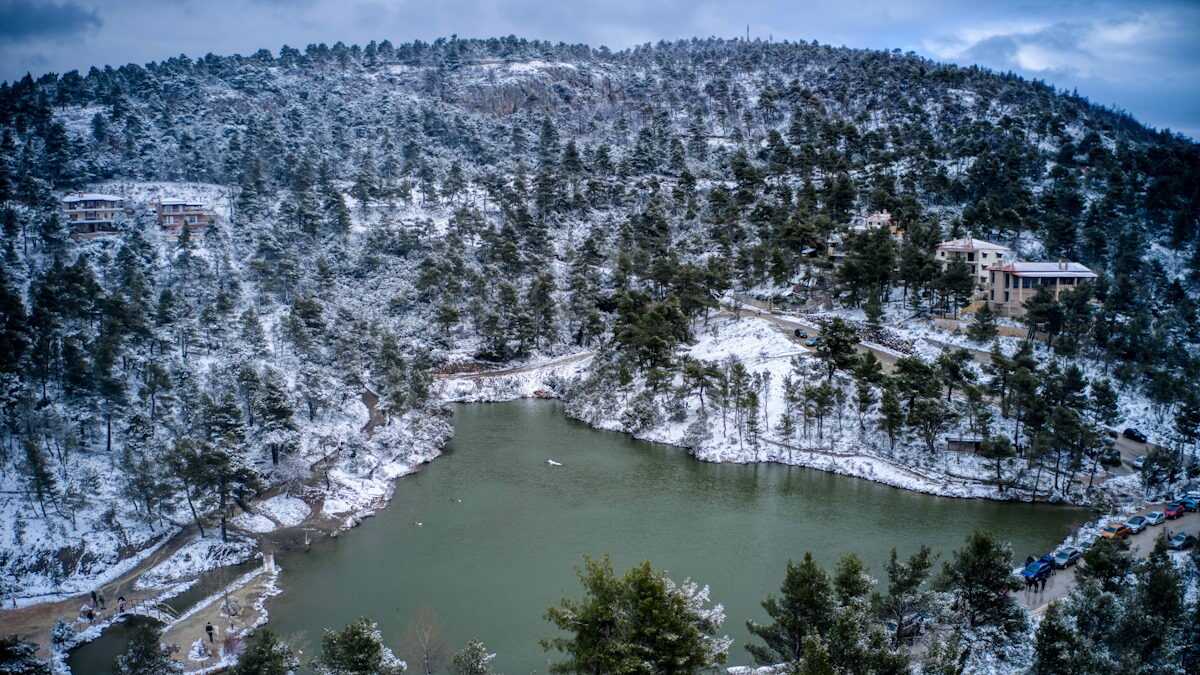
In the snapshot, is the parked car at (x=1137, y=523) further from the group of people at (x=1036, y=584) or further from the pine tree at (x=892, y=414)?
the pine tree at (x=892, y=414)

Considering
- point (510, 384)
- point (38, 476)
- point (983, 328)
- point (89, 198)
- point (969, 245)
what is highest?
point (89, 198)

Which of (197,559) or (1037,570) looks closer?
(1037,570)

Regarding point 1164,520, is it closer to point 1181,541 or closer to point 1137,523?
point 1137,523

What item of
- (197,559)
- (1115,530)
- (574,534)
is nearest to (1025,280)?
(1115,530)

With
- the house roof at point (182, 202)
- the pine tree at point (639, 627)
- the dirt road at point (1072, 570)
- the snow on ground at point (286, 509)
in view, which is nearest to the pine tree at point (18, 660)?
the pine tree at point (639, 627)

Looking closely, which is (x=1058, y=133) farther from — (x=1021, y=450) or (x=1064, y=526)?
(x=1064, y=526)

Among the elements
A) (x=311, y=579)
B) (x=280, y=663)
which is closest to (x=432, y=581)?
(x=311, y=579)
